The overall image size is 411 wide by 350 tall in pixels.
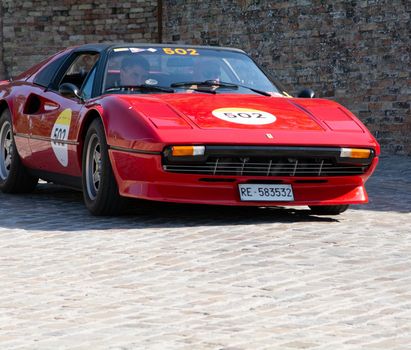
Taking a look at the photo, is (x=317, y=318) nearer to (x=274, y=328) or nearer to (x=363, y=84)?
(x=274, y=328)

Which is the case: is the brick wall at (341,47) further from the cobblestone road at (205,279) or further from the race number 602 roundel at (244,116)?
the race number 602 roundel at (244,116)

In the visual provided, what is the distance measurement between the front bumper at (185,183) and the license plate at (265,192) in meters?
0.03

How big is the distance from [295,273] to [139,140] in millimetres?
2413

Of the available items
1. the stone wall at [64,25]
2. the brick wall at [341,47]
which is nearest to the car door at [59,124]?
the brick wall at [341,47]

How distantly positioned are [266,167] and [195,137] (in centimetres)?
61

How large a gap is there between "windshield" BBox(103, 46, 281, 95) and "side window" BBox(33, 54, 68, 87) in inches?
40.3

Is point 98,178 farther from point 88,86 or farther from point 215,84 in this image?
point 215,84

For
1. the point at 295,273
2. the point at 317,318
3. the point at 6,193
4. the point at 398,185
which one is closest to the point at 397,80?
the point at 398,185

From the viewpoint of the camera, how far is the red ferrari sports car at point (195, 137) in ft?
30.3

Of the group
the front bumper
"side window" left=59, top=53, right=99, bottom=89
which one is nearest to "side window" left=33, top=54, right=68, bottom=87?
"side window" left=59, top=53, right=99, bottom=89

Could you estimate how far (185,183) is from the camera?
9.27 meters

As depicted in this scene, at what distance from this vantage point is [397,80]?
1912 cm

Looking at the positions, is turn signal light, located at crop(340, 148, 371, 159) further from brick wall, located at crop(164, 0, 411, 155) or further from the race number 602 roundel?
brick wall, located at crop(164, 0, 411, 155)

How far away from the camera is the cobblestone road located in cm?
551
